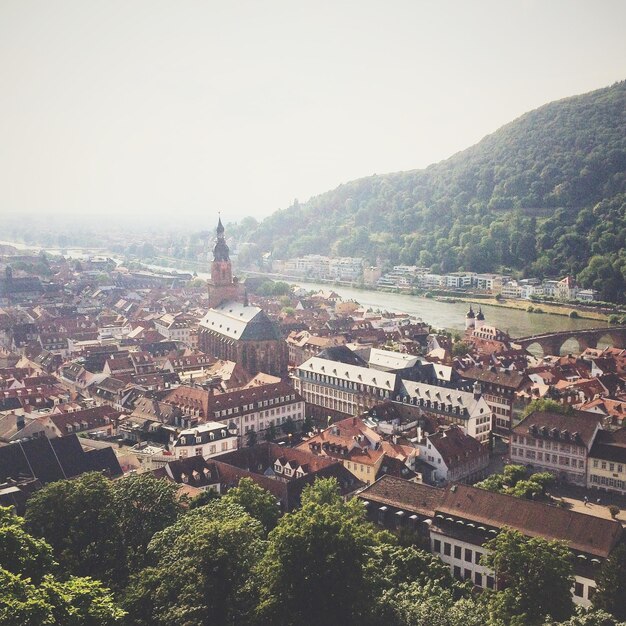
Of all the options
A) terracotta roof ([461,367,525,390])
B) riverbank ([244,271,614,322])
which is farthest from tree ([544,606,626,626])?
riverbank ([244,271,614,322])

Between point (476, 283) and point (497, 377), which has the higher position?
point (497, 377)

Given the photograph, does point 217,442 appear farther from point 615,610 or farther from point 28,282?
point 28,282

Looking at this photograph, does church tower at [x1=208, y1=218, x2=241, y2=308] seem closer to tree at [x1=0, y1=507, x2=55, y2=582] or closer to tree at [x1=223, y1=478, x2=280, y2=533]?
tree at [x1=223, y1=478, x2=280, y2=533]

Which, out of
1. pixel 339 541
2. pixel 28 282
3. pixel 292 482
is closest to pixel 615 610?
pixel 339 541

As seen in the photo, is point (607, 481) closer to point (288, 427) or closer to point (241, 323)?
point (288, 427)

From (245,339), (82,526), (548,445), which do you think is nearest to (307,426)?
(548,445)
